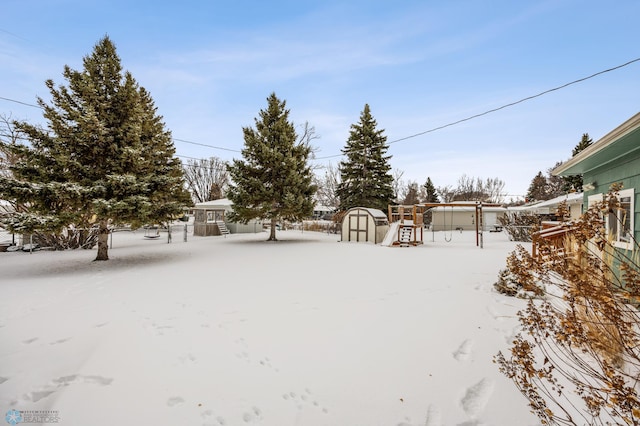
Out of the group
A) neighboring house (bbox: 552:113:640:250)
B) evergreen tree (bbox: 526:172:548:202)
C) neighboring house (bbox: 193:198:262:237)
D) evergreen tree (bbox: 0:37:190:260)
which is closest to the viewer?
neighboring house (bbox: 552:113:640:250)

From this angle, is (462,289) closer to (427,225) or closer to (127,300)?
(127,300)

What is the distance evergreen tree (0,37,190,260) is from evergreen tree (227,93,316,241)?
6296 mm

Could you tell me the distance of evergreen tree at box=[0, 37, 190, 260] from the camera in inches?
333

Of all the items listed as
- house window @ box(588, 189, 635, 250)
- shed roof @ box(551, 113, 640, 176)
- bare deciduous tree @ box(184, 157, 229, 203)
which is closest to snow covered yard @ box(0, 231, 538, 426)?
house window @ box(588, 189, 635, 250)

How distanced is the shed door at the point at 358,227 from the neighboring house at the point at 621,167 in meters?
11.7

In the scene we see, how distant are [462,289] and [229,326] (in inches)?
196

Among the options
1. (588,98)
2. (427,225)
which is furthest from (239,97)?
(427,225)

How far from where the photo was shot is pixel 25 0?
880cm

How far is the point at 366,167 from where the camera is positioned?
2577 centimetres

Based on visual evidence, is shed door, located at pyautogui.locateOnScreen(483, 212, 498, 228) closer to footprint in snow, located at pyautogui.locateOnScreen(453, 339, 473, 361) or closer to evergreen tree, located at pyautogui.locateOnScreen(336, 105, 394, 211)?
evergreen tree, located at pyautogui.locateOnScreen(336, 105, 394, 211)

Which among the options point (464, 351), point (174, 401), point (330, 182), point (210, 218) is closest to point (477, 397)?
point (464, 351)

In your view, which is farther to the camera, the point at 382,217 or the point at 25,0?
the point at 382,217

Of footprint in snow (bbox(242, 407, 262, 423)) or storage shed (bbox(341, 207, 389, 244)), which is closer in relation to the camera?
footprint in snow (bbox(242, 407, 262, 423))

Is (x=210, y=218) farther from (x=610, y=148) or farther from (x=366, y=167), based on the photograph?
(x=610, y=148)
